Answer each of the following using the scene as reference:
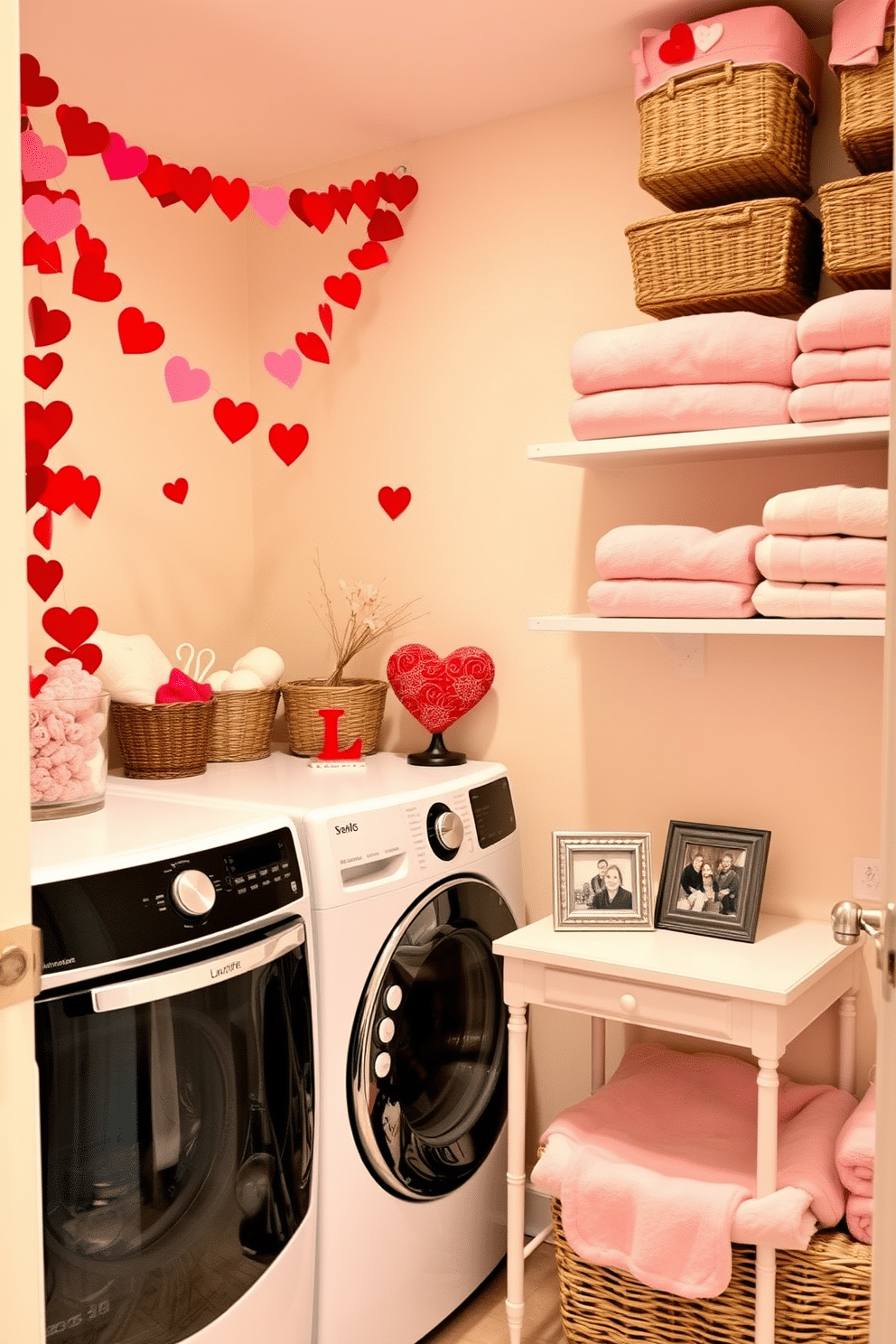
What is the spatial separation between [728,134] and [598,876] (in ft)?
4.37

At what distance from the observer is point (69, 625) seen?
2174 mm


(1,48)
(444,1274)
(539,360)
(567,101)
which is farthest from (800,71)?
(444,1274)

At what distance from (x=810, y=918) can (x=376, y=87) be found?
1.86 m

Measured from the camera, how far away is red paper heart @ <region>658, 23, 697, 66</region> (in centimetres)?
205

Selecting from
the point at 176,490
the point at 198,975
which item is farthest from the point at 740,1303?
the point at 176,490

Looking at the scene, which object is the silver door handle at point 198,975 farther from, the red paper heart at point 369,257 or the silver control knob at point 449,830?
the red paper heart at point 369,257

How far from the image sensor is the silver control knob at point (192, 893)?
1.70 m

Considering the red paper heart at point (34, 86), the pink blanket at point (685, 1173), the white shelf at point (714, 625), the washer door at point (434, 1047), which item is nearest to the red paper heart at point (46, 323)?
the red paper heart at point (34, 86)

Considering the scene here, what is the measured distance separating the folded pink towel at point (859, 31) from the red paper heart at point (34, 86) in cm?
132

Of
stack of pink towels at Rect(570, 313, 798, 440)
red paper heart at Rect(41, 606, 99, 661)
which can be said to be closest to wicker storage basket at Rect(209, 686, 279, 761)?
red paper heart at Rect(41, 606, 99, 661)

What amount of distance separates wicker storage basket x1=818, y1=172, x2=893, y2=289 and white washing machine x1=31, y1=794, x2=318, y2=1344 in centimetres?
130

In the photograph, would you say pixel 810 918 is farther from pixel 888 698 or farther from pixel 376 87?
pixel 376 87

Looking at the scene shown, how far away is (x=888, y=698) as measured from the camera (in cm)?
99

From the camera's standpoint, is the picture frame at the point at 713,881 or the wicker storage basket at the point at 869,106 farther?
the picture frame at the point at 713,881
